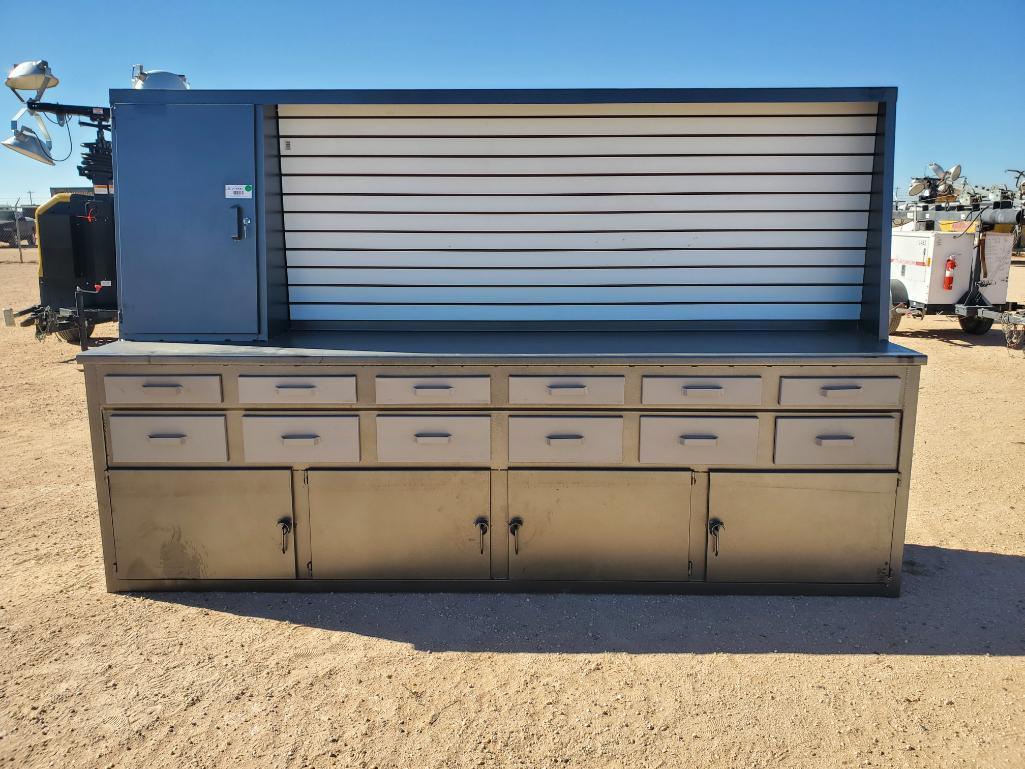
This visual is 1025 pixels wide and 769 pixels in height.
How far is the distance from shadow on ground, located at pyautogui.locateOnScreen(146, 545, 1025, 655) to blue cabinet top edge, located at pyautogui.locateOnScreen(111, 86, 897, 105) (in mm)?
2480

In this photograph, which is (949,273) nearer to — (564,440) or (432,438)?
(564,440)

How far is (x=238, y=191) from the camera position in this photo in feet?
13.1

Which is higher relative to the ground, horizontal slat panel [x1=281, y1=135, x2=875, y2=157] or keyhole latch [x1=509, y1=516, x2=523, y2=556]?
horizontal slat panel [x1=281, y1=135, x2=875, y2=157]

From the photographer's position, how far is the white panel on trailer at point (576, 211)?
166 inches

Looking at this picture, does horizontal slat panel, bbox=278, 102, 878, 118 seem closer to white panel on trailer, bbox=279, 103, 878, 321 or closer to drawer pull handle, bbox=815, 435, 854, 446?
white panel on trailer, bbox=279, 103, 878, 321

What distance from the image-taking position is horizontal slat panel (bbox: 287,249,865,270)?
433cm

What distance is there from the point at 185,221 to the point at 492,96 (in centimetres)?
170

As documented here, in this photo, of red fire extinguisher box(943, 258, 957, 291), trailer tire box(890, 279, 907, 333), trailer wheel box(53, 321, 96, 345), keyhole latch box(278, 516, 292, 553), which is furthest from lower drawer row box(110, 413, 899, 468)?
red fire extinguisher box(943, 258, 957, 291)

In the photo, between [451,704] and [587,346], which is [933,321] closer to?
[587,346]

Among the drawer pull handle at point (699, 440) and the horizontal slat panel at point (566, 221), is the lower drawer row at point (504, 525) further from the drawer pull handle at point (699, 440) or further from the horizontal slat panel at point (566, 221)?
the horizontal slat panel at point (566, 221)

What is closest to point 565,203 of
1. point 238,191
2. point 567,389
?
point 567,389

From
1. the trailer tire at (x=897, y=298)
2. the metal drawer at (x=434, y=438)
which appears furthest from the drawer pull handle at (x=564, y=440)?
the trailer tire at (x=897, y=298)

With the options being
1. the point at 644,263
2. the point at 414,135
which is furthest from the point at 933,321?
the point at 414,135

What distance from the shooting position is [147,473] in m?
3.79
